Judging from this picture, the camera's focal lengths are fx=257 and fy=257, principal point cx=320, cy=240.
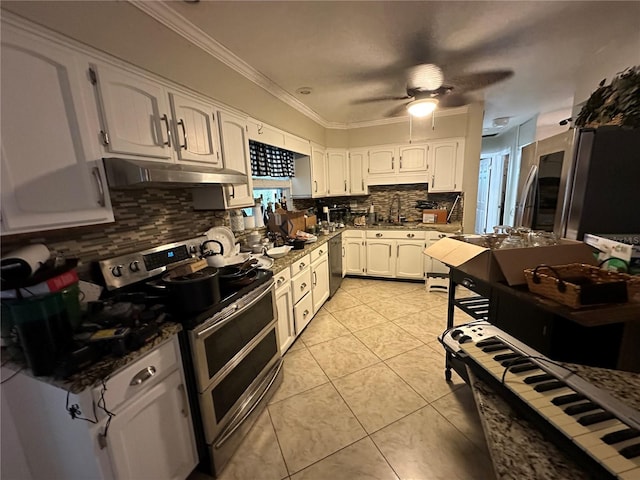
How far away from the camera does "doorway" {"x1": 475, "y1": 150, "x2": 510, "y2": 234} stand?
5.59m

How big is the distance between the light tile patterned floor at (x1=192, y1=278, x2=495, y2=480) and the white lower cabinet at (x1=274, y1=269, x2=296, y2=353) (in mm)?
188

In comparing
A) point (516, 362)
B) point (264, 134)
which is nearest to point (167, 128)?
point (264, 134)

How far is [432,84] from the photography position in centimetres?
256

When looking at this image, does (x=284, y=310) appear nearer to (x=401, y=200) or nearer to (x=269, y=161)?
(x=269, y=161)

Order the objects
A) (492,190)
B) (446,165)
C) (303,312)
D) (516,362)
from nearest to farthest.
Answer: (516,362), (303,312), (446,165), (492,190)

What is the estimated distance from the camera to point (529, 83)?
9.32 feet

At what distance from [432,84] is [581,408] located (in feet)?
9.09

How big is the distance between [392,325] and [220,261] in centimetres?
200

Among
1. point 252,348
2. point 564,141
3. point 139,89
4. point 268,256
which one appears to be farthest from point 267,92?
point 564,141

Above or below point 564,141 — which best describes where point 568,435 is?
below

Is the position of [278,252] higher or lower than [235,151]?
lower

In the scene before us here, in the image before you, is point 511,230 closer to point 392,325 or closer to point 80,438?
point 392,325

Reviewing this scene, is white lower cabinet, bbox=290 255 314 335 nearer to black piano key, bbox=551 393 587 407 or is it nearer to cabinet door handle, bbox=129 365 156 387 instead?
cabinet door handle, bbox=129 365 156 387

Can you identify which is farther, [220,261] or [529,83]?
[529,83]
